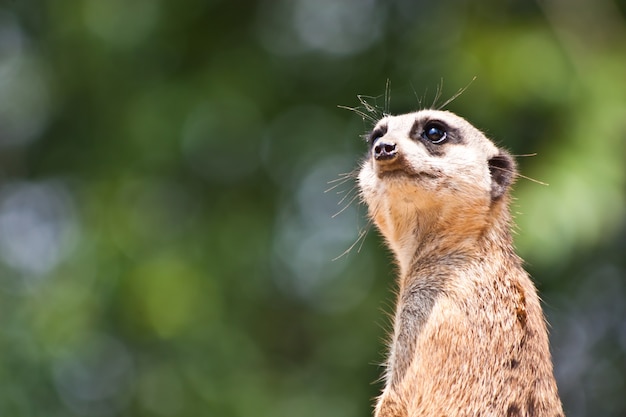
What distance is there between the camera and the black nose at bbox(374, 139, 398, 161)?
3707mm

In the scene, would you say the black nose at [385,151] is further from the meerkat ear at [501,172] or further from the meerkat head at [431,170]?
the meerkat ear at [501,172]

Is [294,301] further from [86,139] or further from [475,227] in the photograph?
[475,227]

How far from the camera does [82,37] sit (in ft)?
27.1

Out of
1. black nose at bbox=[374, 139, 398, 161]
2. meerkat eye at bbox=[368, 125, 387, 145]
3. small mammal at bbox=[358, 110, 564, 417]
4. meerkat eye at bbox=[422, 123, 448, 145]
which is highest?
black nose at bbox=[374, 139, 398, 161]

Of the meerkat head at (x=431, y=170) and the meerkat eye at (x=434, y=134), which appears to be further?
the meerkat eye at (x=434, y=134)

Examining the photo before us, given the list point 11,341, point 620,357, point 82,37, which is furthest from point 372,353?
point 82,37

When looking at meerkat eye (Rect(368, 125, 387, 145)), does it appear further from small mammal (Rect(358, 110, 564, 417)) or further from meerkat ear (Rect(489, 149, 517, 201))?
meerkat ear (Rect(489, 149, 517, 201))

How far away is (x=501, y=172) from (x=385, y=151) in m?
0.56

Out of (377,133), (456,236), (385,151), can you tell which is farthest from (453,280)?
(377,133)

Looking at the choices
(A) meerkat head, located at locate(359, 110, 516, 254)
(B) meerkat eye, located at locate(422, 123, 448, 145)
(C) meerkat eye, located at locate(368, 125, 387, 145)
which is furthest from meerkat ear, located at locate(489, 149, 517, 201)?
(C) meerkat eye, located at locate(368, 125, 387, 145)

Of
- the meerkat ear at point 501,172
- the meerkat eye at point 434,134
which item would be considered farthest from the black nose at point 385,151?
the meerkat ear at point 501,172

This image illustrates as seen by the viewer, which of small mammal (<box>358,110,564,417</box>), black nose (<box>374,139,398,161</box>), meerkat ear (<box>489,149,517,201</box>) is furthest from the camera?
meerkat ear (<box>489,149,517,201</box>)

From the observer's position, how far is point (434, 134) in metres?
3.89

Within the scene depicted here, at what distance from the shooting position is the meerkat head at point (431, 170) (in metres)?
3.76
